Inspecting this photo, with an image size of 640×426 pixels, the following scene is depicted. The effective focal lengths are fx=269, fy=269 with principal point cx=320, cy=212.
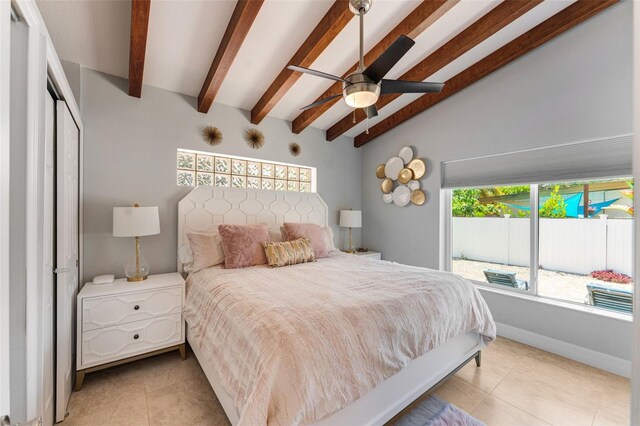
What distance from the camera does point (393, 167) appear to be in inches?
170

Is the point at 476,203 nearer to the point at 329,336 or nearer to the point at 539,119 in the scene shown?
the point at 539,119

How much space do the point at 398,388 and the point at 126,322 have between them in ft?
7.40

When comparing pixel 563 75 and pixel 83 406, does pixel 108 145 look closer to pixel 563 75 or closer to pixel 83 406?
pixel 83 406

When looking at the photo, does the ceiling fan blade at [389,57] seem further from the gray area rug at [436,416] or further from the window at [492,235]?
the window at [492,235]

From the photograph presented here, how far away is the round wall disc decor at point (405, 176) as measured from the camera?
13.4 feet

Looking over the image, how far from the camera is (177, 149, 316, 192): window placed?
336 centimetres

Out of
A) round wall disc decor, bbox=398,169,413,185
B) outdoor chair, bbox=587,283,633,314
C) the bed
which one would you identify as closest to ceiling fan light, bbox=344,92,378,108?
the bed

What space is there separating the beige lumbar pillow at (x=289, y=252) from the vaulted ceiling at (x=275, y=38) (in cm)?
171

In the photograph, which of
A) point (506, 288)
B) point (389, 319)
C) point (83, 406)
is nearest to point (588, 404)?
point (506, 288)

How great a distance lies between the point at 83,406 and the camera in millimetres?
1982

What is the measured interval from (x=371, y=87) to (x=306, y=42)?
108 centimetres

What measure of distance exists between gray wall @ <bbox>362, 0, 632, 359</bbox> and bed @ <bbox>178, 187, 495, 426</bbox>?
1046 millimetres

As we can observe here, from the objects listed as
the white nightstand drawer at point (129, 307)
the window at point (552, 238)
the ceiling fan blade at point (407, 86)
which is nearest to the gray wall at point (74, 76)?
the white nightstand drawer at point (129, 307)

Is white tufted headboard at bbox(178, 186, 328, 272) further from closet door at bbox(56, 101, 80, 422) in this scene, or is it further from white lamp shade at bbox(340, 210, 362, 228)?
closet door at bbox(56, 101, 80, 422)
